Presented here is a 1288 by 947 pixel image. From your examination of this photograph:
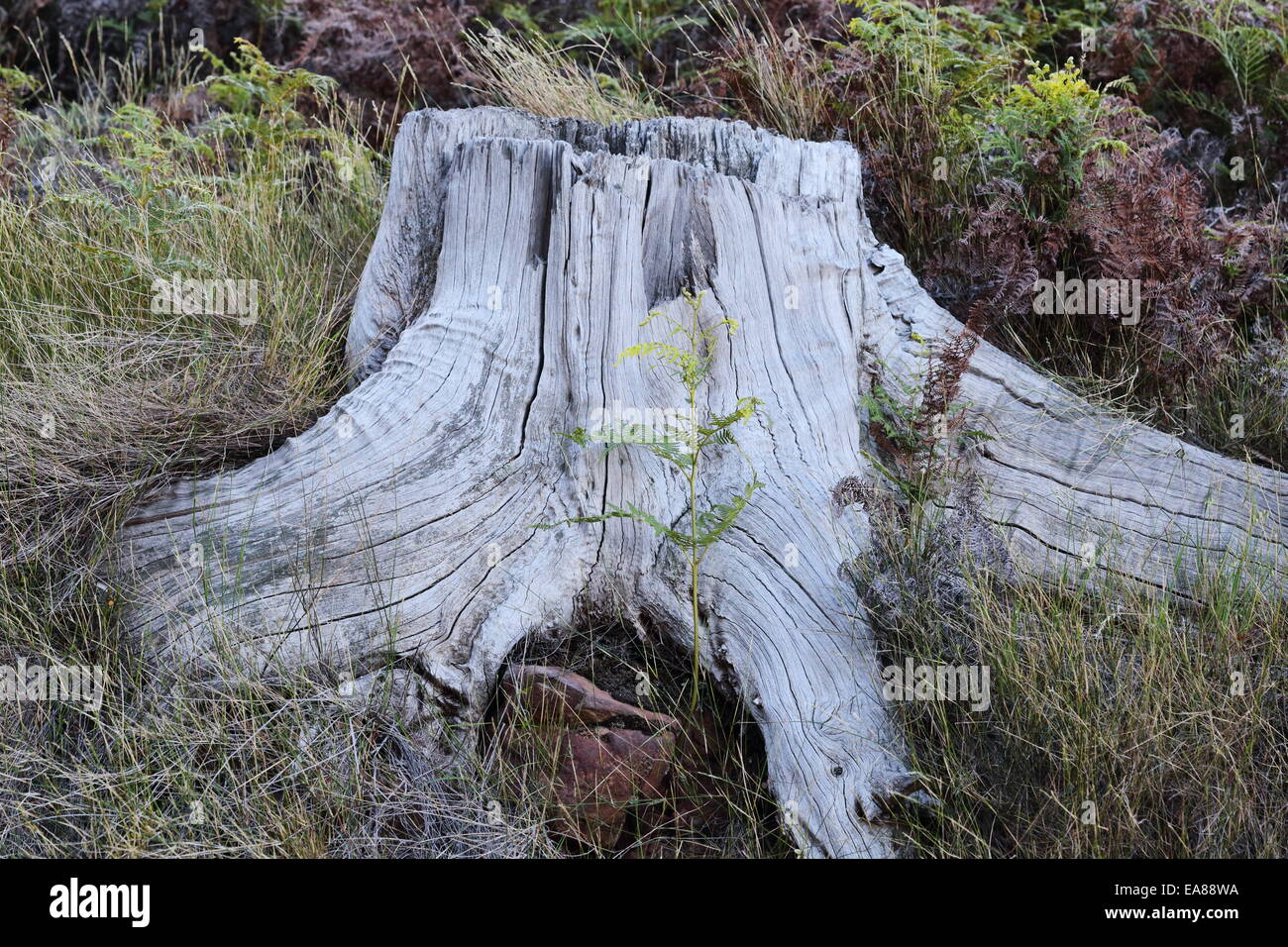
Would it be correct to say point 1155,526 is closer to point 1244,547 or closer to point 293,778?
point 1244,547

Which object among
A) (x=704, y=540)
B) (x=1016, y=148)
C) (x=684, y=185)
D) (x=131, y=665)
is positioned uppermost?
(x=1016, y=148)

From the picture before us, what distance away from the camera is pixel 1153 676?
10.3 ft

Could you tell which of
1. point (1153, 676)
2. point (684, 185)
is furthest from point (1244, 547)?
point (684, 185)

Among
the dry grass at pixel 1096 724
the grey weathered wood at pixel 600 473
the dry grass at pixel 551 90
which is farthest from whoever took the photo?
the dry grass at pixel 551 90

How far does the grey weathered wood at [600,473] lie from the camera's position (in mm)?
3494

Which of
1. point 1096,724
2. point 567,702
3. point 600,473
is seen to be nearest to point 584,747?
point 567,702
